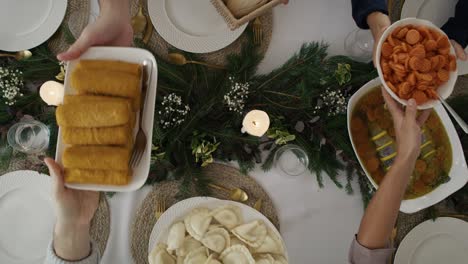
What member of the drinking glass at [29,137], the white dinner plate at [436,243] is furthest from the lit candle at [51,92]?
the white dinner plate at [436,243]

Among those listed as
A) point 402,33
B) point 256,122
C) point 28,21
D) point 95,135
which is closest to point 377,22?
point 402,33

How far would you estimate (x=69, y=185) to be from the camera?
0.77 m

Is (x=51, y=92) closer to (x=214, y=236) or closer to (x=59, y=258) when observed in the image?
(x=59, y=258)

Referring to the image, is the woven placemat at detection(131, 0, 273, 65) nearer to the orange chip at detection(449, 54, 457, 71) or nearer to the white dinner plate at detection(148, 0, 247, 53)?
the white dinner plate at detection(148, 0, 247, 53)

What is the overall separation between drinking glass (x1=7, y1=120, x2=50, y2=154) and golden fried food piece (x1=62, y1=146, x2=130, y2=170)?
0.30 meters

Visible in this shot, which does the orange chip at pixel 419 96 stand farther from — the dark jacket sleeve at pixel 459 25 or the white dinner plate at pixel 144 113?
the white dinner plate at pixel 144 113

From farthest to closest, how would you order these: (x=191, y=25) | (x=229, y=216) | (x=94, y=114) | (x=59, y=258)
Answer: (x=191, y=25), (x=229, y=216), (x=59, y=258), (x=94, y=114)

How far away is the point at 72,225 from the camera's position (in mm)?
877

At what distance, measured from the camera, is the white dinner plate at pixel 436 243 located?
1022mm

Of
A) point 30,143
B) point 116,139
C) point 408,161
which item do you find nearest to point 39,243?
point 30,143

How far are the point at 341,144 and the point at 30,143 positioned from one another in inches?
34.8

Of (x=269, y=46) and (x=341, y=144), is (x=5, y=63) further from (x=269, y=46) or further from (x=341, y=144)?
(x=341, y=144)

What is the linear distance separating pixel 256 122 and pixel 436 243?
0.65 metres

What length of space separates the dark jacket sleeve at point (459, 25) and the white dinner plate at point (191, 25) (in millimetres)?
616
